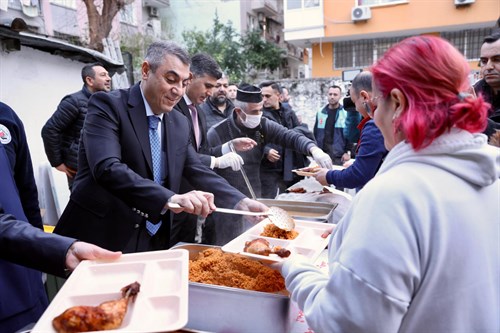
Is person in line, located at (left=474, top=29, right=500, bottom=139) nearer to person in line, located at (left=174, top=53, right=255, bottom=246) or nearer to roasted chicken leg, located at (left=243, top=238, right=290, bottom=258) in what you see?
roasted chicken leg, located at (left=243, top=238, right=290, bottom=258)

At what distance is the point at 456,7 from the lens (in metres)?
13.7

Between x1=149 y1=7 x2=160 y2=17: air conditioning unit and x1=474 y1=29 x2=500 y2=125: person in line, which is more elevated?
x1=149 y1=7 x2=160 y2=17: air conditioning unit

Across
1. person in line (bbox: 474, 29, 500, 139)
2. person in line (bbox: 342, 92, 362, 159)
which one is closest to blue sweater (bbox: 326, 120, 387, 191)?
person in line (bbox: 474, 29, 500, 139)

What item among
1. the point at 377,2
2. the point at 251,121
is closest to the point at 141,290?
the point at 251,121

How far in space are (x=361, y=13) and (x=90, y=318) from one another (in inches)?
620

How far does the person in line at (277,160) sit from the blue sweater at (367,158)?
1434 mm

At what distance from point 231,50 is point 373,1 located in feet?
20.5

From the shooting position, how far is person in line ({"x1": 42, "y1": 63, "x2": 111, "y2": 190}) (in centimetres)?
408

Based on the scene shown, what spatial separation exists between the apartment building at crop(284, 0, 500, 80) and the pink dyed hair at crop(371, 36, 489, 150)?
→ 12620 mm

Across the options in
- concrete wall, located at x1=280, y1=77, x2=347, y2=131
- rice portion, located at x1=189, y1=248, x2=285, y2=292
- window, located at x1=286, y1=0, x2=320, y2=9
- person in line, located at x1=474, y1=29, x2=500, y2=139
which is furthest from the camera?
window, located at x1=286, y1=0, x2=320, y2=9

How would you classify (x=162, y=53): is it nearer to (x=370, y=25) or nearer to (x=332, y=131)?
(x=332, y=131)

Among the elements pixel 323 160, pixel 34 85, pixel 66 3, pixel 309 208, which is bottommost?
pixel 309 208

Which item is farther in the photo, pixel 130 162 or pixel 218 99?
pixel 218 99

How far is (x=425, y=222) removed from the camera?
2.60 ft
